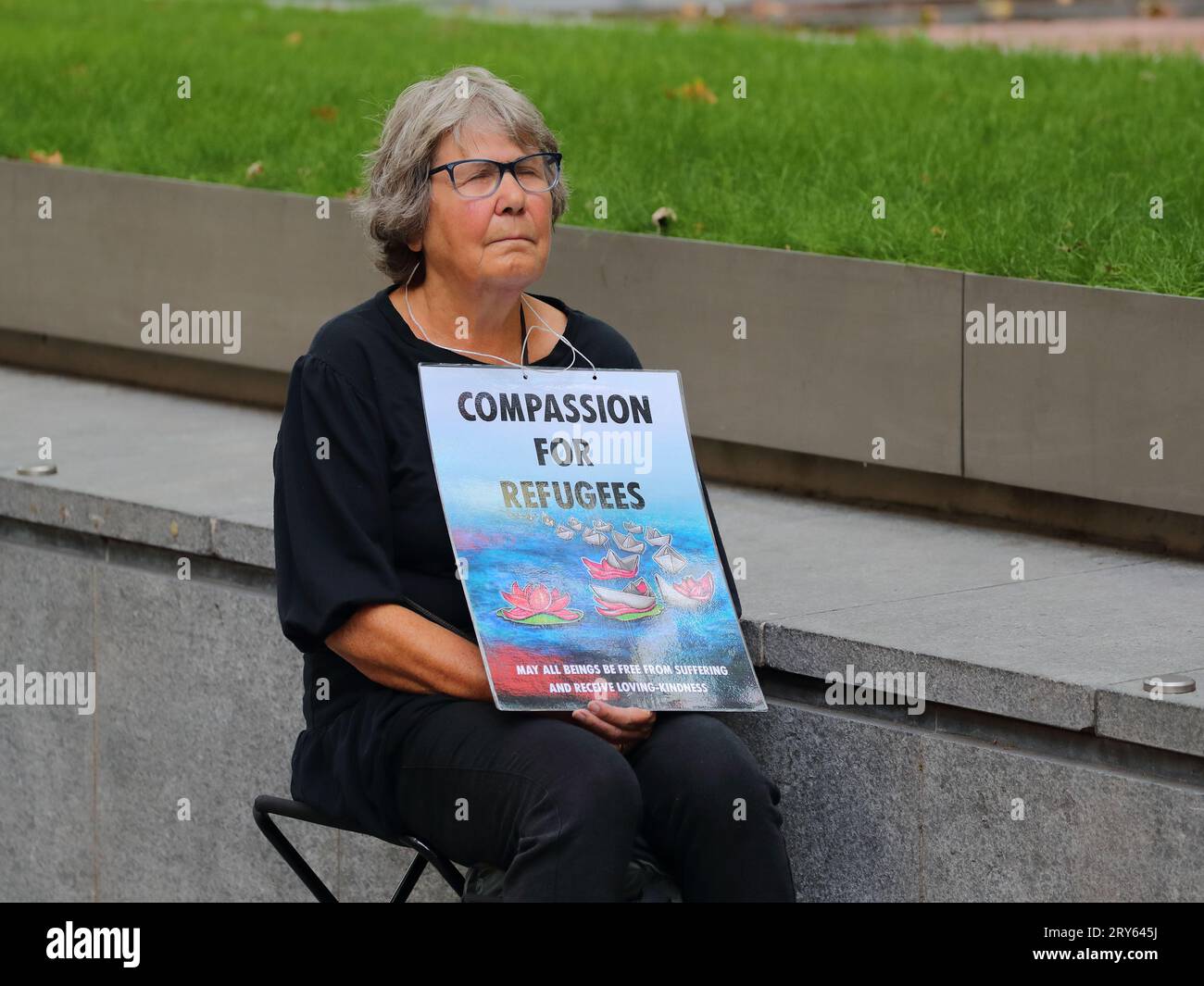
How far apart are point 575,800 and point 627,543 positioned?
20.3 inches

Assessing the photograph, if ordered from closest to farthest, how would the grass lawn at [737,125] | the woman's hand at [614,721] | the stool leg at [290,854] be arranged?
the woman's hand at [614,721]
the stool leg at [290,854]
the grass lawn at [737,125]

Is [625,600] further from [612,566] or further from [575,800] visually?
[575,800]

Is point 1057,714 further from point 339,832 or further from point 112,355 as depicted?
point 112,355

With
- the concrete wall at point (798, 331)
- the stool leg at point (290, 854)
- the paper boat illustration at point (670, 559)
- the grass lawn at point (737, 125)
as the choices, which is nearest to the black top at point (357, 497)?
the paper boat illustration at point (670, 559)

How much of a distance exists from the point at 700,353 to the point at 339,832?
5.18 feet

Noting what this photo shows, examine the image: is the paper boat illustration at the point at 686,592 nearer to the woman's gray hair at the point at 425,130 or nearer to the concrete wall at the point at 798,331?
the woman's gray hair at the point at 425,130

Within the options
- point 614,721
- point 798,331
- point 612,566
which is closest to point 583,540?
A: point 612,566

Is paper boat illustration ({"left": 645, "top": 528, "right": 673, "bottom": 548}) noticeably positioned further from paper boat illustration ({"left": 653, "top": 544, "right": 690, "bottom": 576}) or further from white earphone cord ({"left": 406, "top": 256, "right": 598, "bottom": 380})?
white earphone cord ({"left": 406, "top": 256, "right": 598, "bottom": 380})

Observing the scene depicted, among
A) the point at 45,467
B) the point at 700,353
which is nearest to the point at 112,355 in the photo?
the point at 45,467

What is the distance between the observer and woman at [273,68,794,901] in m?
3.53

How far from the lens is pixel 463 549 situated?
3654mm

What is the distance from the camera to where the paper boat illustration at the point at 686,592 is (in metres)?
3.71

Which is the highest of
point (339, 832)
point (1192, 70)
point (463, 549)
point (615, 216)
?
point (1192, 70)

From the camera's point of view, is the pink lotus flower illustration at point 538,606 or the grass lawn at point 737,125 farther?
the grass lawn at point 737,125
